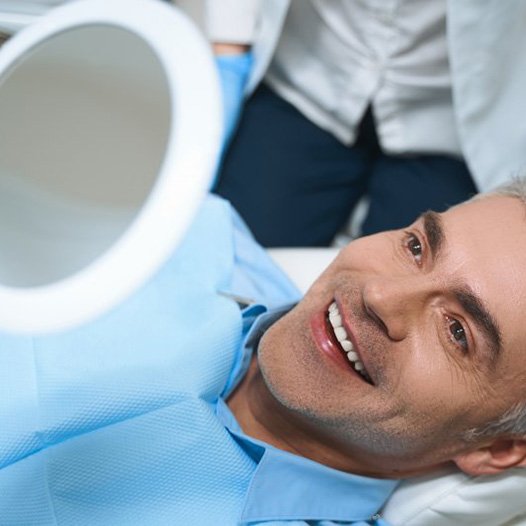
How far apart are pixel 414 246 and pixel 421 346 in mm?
147

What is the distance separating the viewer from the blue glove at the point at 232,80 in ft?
4.42

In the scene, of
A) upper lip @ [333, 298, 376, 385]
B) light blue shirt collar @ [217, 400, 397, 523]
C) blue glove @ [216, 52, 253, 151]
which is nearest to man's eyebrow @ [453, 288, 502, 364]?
upper lip @ [333, 298, 376, 385]

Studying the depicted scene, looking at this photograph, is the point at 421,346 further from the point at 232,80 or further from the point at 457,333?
the point at 232,80

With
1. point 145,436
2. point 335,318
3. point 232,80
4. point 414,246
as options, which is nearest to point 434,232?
point 414,246

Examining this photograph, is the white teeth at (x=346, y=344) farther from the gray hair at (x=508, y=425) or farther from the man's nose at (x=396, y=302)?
the gray hair at (x=508, y=425)

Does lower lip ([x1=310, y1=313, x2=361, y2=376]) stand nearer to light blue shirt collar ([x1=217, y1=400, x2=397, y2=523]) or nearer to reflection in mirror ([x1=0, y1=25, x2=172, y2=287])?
light blue shirt collar ([x1=217, y1=400, x2=397, y2=523])

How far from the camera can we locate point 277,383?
35.9 inches

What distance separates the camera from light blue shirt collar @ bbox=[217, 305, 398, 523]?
0.90 m

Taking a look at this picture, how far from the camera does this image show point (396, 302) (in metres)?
0.85

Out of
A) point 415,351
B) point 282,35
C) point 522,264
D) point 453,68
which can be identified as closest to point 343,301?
point 415,351

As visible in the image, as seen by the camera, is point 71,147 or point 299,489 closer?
point 71,147

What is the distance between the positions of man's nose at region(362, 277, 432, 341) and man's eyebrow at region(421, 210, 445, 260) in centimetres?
5

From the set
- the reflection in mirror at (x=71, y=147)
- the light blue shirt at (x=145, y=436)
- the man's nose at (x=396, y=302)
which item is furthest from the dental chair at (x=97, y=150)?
the man's nose at (x=396, y=302)

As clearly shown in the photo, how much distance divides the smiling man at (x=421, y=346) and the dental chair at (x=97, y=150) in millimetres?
352
